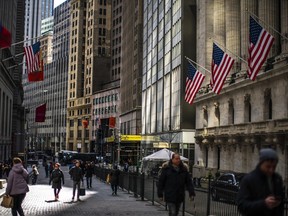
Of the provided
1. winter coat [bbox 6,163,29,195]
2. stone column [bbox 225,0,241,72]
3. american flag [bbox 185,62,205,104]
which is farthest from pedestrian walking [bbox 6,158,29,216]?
stone column [bbox 225,0,241,72]

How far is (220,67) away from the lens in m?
26.7

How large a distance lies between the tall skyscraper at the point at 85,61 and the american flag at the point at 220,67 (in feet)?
376

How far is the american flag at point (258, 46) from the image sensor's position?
69.1 feet

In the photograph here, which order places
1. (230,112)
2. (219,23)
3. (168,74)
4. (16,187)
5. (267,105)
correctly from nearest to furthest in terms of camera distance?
(16,187), (267,105), (230,112), (219,23), (168,74)

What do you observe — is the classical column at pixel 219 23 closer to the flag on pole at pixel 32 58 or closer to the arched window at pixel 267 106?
the arched window at pixel 267 106

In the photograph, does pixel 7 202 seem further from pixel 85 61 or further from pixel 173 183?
pixel 85 61

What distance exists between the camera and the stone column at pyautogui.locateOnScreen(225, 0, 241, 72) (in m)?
44.8

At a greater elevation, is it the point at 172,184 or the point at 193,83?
the point at 193,83

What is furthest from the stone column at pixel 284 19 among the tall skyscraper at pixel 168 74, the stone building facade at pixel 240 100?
the tall skyscraper at pixel 168 74

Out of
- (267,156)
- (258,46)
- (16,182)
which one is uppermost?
(258,46)

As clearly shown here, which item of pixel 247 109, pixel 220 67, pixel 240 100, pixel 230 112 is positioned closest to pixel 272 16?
pixel 240 100

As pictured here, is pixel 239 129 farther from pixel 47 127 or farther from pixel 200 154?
pixel 47 127

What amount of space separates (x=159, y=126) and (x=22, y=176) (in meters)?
57.7

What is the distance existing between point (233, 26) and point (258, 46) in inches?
972
